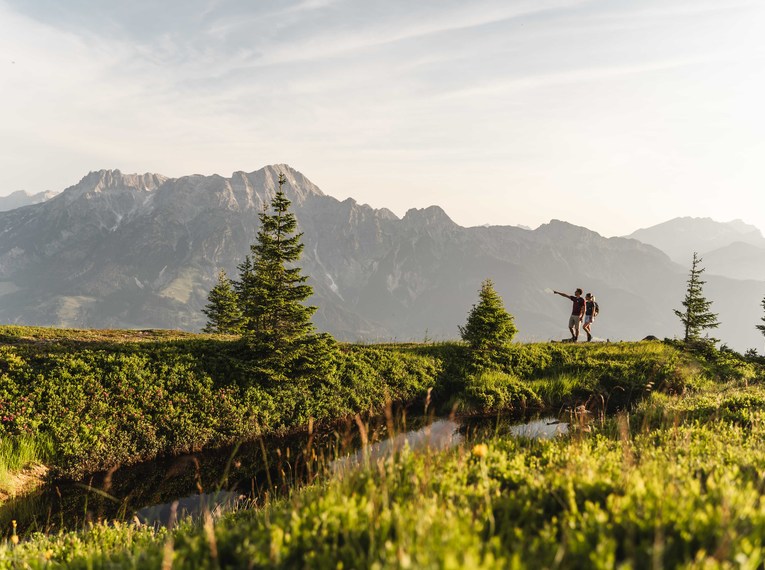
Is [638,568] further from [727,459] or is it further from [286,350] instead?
[286,350]

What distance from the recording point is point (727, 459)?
5359mm

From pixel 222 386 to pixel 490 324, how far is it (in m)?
13.9

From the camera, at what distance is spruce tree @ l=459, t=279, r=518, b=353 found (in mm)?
21594

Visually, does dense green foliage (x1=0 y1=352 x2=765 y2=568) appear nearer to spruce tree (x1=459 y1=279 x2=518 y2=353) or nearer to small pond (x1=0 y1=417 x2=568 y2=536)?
small pond (x1=0 y1=417 x2=568 y2=536)

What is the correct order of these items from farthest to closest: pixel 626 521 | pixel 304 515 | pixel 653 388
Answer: pixel 653 388 → pixel 304 515 → pixel 626 521

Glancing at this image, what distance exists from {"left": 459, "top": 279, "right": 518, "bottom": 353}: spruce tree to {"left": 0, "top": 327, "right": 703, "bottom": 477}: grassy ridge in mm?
976

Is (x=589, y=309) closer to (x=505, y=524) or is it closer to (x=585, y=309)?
(x=585, y=309)

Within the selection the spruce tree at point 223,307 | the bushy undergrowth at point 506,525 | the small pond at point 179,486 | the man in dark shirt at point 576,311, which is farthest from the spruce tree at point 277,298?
the spruce tree at point 223,307

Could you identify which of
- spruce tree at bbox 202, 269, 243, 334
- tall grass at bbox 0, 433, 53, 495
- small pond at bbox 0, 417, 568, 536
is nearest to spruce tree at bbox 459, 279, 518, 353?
small pond at bbox 0, 417, 568, 536

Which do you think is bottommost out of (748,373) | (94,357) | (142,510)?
(142,510)

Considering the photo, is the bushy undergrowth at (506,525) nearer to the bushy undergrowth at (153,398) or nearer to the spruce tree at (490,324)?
the bushy undergrowth at (153,398)

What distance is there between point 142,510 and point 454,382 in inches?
560

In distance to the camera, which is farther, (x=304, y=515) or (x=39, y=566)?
(x=39, y=566)

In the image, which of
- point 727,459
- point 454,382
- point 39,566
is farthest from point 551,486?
point 454,382
